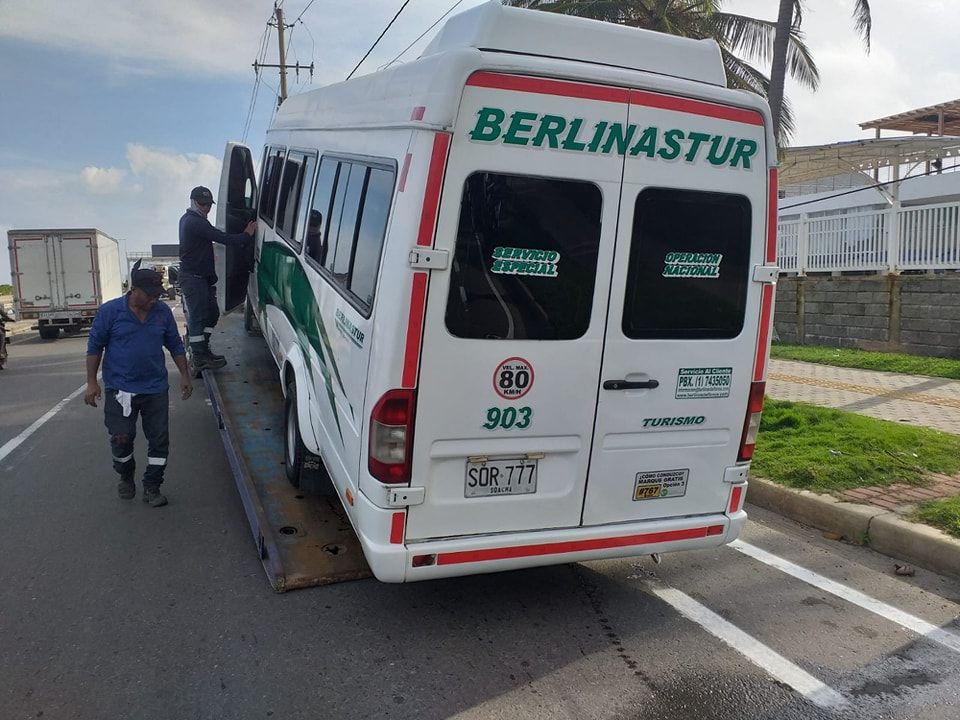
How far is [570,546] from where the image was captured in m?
3.94

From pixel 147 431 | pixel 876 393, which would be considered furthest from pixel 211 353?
pixel 876 393

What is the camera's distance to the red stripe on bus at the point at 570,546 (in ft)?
12.3

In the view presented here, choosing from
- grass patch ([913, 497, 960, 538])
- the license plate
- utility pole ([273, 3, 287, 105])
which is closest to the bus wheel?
the license plate

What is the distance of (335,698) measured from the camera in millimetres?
3348

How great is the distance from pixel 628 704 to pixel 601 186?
233cm

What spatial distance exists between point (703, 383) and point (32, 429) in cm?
745

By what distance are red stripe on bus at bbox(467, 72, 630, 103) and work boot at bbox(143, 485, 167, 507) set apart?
4040 mm

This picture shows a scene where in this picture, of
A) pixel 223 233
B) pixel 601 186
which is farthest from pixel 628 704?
pixel 223 233

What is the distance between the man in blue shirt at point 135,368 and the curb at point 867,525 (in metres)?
4.58

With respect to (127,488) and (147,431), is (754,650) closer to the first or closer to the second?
(147,431)

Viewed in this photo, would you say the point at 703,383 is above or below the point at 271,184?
below

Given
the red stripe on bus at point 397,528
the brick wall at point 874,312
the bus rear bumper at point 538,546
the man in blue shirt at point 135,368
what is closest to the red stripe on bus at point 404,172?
the red stripe on bus at point 397,528

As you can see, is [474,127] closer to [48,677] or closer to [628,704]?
[628,704]

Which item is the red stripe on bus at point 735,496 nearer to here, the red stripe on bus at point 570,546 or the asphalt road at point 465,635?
the red stripe on bus at point 570,546
